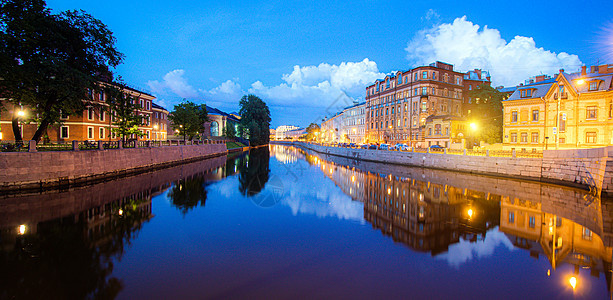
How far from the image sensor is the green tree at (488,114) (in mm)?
44594

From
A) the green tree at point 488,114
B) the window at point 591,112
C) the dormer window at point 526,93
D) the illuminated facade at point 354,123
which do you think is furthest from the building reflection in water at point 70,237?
the illuminated facade at point 354,123

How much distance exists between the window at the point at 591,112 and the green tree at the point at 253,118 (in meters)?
72.9

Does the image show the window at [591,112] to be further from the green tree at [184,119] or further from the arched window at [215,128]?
the arched window at [215,128]

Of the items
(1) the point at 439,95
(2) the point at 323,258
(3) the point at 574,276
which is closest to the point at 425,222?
(3) the point at 574,276

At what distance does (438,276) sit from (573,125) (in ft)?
125

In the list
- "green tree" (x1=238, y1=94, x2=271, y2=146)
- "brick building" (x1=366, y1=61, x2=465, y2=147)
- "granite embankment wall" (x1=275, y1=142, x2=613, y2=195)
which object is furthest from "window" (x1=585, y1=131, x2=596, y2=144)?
"green tree" (x1=238, y1=94, x2=271, y2=146)

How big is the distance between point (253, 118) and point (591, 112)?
77.2 metres

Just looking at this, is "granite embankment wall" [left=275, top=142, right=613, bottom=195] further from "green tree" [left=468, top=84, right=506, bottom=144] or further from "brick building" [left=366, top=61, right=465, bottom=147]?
"brick building" [left=366, top=61, right=465, bottom=147]

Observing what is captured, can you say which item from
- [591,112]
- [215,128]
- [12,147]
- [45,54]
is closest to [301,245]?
[12,147]

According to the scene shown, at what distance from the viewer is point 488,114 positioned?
4962cm

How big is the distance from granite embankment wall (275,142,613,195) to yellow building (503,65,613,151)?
588 centimetres

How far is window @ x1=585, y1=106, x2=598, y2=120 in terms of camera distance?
31.9 metres

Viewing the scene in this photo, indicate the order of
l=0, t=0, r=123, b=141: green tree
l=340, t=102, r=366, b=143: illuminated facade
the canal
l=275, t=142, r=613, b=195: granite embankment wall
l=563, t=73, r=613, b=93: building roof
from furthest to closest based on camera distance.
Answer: l=340, t=102, r=366, b=143: illuminated facade < l=563, t=73, r=613, b=93: building roof < l=0, t=0, r=123, b=141: green tree < l=275, t=142, r=613, b=195: granite embankment wall < the canal

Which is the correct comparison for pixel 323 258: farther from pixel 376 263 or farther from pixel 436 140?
pixel 436 140
